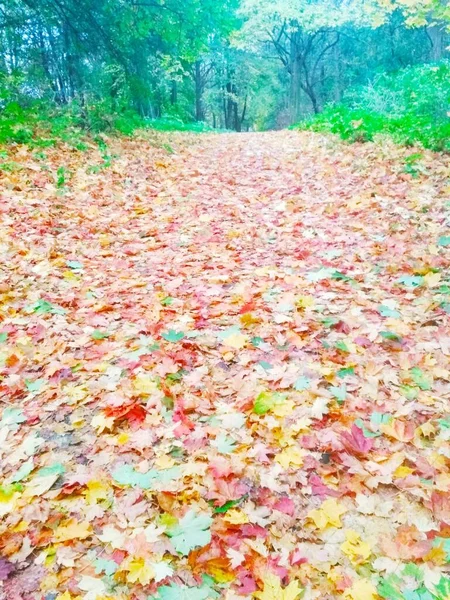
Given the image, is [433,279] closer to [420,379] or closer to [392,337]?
[392,337]

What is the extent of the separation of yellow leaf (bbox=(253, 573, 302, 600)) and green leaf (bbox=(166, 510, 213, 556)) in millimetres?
277

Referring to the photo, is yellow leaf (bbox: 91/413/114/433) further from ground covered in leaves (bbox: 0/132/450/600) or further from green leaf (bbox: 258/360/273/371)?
green leaf (bbox: 258/360/273/371)

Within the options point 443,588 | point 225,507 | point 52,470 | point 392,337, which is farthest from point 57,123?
Result: point 443,588

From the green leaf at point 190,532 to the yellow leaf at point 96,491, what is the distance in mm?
372

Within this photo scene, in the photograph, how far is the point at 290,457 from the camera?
2.14 metres

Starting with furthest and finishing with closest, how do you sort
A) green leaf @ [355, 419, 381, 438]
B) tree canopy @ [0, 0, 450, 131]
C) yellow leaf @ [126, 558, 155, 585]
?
1. tree canopy @ [0, 0, 450, 131]
2. green leaf @ [355, 419, 381, 438]
3. yellow leaf @ [126, 558, 155, 585]

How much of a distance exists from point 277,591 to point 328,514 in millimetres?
400

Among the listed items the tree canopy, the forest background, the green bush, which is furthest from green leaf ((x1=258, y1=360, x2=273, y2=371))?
the tree canopy

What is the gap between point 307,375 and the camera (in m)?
2.70

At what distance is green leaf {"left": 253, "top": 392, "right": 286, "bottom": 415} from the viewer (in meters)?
2.44

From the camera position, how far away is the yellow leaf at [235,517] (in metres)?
1.84

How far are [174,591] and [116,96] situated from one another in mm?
12599

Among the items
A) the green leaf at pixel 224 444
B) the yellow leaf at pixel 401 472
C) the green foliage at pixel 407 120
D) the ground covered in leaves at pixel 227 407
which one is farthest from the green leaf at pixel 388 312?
the green foliage at pixel 407 120

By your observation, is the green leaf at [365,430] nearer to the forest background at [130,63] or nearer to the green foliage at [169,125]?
the forest background at [130,63]
